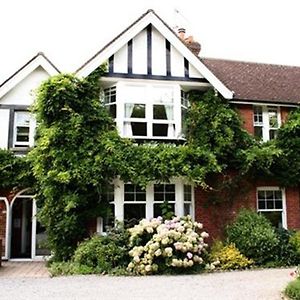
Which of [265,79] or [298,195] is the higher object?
[265,79]

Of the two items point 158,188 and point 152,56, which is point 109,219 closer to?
point 158,188

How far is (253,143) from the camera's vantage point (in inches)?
635

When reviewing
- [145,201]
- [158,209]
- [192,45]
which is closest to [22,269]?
[145,201]

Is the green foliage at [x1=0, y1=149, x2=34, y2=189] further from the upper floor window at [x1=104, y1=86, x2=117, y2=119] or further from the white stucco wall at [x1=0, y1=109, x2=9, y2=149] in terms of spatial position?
the upper floor window at [x1=104, y1=86, x2=117, y2=119]

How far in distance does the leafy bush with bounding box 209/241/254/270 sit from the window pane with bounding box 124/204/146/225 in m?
2.92

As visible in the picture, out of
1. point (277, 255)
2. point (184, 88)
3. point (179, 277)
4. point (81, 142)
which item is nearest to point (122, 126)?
point (81, 142)

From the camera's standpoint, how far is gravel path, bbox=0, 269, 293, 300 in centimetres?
923

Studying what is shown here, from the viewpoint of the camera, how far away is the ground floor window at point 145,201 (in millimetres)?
14883

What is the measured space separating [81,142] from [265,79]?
10098 millimetres

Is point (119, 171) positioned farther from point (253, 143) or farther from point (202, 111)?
point (253, 143)

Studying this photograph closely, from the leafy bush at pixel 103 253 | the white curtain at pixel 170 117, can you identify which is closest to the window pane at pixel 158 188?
the white curtain at pixel 170 117

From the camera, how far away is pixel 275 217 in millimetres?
16562

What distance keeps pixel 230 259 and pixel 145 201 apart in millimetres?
3697

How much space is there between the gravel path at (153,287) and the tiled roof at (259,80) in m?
7.97
